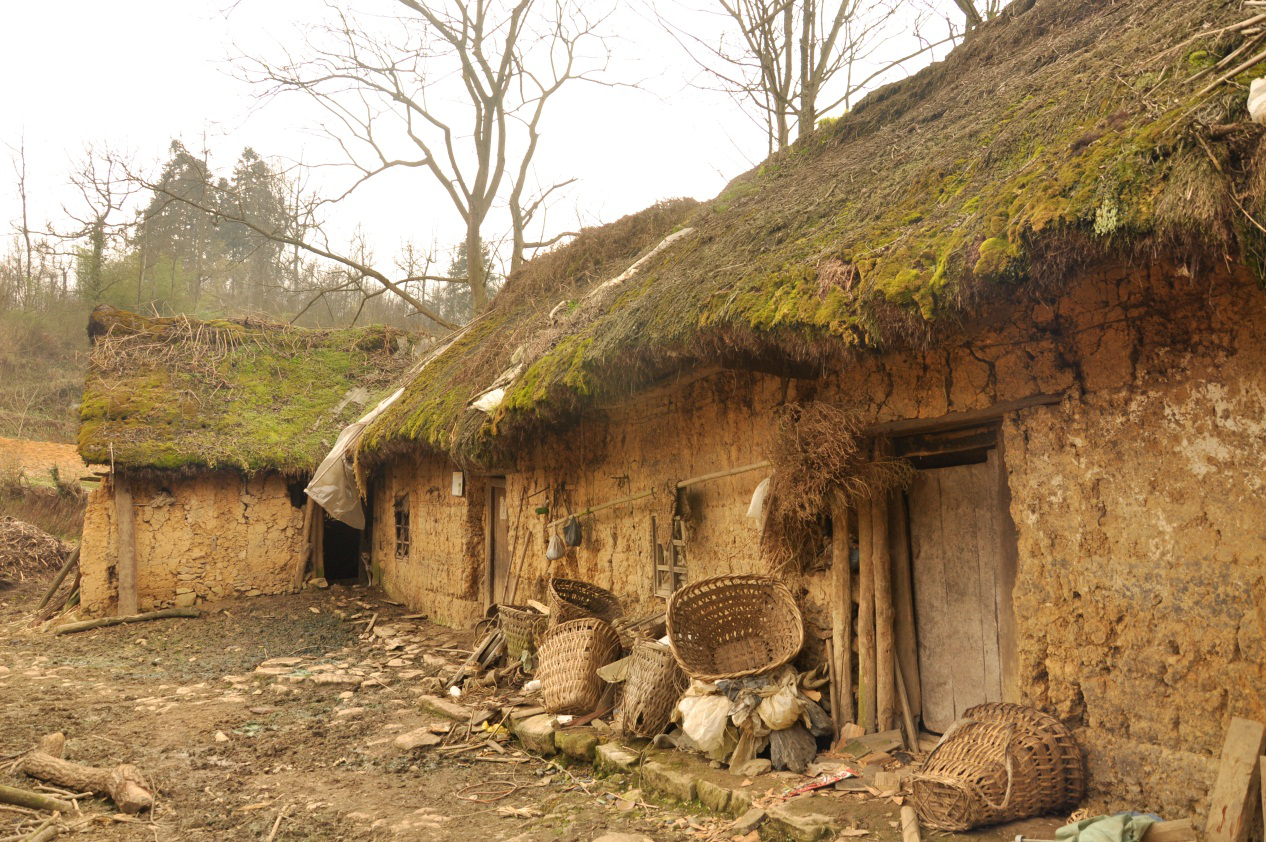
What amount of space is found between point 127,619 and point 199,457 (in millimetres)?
2084

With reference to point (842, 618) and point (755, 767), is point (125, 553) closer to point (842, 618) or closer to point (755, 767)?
point (755, 767)

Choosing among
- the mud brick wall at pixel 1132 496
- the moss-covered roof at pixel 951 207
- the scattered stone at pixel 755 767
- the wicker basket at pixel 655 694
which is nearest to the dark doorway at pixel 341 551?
the moss-covered roof at pixel 951 207

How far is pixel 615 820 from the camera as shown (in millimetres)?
4070

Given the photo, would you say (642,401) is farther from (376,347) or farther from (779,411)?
(376,347)

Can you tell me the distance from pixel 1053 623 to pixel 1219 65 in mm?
2262

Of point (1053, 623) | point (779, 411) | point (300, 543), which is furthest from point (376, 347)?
point (1053, 623)

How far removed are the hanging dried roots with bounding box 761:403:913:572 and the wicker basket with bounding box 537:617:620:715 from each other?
168cm

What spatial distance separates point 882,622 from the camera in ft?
14.5

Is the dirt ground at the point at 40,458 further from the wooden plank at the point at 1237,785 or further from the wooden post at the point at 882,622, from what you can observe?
the wooden plank at the point at 1237,785

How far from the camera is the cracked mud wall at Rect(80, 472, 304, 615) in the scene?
401 inches

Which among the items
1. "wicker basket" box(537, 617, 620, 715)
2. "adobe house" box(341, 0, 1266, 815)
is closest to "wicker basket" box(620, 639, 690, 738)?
"wicker basket" box(537, 617, 620, 715)

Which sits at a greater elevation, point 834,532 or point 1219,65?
point 1219,65

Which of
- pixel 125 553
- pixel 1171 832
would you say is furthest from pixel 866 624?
pixel 125 553

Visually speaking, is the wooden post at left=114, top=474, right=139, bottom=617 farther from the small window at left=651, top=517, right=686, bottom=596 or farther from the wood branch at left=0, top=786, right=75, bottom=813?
the small window at left=651, top=517, right=686, bottom=596
